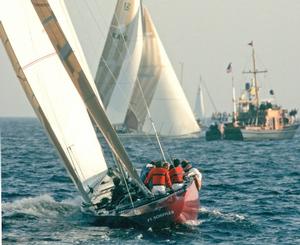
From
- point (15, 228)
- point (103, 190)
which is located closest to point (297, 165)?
point (103, 190)

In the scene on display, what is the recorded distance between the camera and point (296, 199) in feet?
104

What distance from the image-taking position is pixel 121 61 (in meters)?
74.8

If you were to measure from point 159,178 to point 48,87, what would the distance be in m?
4.36

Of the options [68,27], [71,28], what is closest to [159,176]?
[68,27]

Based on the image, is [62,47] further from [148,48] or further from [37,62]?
[148,48]

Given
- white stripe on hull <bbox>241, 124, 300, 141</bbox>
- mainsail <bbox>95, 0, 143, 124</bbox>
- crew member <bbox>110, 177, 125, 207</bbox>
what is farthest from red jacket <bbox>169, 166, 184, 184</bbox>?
white stripe on hull <bbox>241, 124, 300, 141</bbox>

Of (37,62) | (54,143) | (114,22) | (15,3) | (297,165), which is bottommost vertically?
(297,165)

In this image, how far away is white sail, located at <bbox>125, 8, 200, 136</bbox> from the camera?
75375 millimetres

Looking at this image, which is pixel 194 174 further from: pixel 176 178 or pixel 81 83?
pixel 81 83

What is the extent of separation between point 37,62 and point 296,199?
532 inches

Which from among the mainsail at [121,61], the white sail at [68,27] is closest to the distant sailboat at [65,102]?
the white sail at [68,27]

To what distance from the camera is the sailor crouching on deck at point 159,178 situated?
23.2 meters

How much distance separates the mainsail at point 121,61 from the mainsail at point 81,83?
4825 centimetres

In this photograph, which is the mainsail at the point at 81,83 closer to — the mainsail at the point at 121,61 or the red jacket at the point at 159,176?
the red jacket at the point at 159,176
